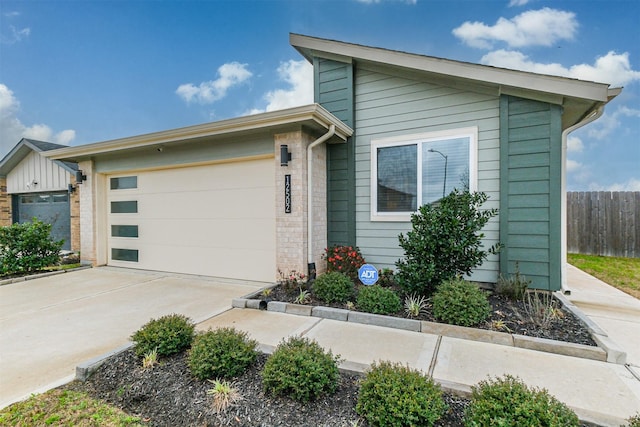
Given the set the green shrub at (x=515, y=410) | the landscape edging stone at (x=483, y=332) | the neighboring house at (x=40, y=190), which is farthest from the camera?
the neighboring house at (x=40, y=190)

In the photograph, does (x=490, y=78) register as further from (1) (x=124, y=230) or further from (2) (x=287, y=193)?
(1) (x=124, y=230)

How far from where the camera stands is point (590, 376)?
2.30 metres

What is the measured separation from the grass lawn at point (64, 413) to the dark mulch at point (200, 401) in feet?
0.27

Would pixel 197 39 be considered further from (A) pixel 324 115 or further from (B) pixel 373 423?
(B) pixel 373 423

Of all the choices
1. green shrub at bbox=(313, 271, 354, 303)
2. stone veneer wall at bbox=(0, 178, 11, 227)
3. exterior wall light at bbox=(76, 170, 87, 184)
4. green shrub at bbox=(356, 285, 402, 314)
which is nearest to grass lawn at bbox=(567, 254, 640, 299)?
green shrub at bbox=(356, 285, 402, 314)

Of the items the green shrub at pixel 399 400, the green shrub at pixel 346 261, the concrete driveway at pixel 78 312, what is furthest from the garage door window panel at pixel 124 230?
the green shrub at pixel 399 400

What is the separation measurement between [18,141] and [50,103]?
1747 millimetres

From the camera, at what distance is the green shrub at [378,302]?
3.52 m

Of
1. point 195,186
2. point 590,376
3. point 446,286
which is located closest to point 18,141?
point 195,186

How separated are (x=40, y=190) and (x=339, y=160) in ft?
33.5

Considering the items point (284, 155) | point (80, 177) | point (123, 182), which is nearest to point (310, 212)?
point (284, 155)

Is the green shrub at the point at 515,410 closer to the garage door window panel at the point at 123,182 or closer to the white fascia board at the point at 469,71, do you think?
the white fascia board at the point at 469,71

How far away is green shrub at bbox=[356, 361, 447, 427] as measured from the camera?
5.24 feet

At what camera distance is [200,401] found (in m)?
1.94
